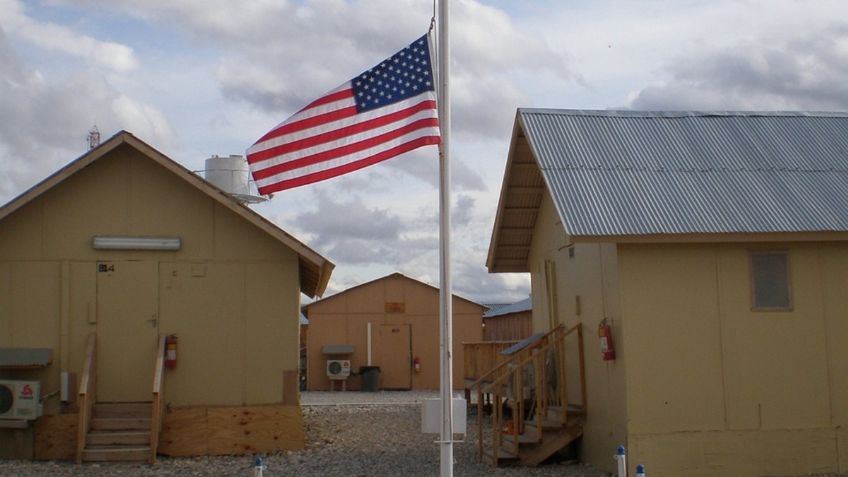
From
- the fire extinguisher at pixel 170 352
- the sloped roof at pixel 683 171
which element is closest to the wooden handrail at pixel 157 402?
the fire extinguisher at pixel 170 352

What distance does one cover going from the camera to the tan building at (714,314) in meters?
13.3

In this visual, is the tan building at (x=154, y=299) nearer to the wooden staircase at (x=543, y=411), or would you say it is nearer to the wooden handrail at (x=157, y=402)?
the wooden handrail at (x=157, y=402)

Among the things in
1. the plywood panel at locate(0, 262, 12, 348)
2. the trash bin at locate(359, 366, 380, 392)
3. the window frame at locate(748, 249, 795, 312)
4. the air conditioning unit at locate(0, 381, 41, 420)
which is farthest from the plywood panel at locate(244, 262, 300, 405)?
the trash bin at locate(359, 366, 380, 392)

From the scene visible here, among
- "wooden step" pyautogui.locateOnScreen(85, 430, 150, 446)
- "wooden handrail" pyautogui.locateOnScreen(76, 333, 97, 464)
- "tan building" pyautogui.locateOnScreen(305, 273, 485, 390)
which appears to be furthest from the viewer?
"tan building" pyautogui.locateOnScreen(305, 273, 485, 390)

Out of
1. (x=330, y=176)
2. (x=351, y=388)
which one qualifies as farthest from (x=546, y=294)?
(x=351, y=388)

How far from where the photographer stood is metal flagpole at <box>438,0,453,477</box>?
9.70 metres

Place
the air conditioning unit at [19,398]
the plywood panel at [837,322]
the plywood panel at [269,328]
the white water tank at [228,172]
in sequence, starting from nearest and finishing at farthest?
the plywood panel at [837,322] < the air conditioning unit at [19,398] < the plywood panel at [269,328] < the white water tank at [228,172]

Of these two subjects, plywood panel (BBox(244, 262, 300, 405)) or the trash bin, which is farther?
the trash bin

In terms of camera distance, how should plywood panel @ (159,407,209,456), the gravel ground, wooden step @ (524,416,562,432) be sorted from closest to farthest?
the gravel ground
wooden step @ (524,416,562,432)
plywood panel @ (159,407,209,456)

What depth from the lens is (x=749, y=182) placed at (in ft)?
48.1

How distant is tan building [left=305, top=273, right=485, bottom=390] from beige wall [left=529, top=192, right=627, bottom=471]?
724 inches

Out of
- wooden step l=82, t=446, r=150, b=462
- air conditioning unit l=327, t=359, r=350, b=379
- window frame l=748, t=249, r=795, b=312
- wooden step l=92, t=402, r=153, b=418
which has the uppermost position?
window frame l=748, t=249, r=795, b=312

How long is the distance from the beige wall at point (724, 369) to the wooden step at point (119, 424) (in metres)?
7.76

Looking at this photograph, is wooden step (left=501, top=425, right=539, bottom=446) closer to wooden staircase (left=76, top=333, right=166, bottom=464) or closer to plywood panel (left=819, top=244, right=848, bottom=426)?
plywood panel (left=819, top=244, right=848, bottom=426)
